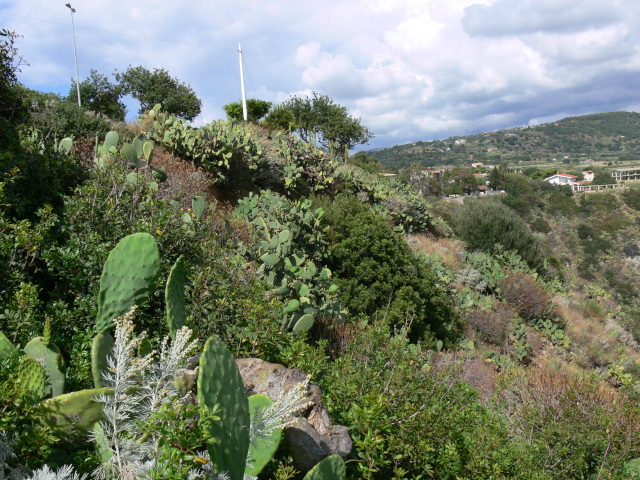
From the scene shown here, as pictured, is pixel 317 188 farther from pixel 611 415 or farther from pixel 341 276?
pixel 611 415

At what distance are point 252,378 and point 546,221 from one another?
132ft

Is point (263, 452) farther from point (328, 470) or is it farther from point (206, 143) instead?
point (206, 143)

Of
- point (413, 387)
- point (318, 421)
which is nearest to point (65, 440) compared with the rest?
point (318, 421)

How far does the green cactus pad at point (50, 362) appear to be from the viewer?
7.94 ft

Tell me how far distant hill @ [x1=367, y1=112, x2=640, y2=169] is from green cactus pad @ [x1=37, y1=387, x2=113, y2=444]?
101m

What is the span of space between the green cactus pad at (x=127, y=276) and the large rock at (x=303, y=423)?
35.1 inches

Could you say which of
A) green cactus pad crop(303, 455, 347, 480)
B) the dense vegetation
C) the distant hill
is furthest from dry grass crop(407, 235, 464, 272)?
the distant hill

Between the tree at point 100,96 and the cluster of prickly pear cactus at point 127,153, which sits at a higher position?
the tree at point 100,96

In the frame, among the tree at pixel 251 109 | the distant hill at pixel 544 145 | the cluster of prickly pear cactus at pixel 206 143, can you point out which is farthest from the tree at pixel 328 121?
the distant hill at pixel 544 145

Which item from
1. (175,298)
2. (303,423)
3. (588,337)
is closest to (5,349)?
(175,298)

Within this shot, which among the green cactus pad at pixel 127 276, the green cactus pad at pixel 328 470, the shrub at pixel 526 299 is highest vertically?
the green cactus pad at pixel 127 276

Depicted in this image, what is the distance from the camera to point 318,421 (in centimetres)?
268

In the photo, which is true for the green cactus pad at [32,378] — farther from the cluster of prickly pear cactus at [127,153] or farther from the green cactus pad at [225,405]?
the cluster of prickly pear cactus at [127,153]

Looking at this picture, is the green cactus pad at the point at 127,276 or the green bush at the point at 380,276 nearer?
the green cactus pad at the point at 127,276
